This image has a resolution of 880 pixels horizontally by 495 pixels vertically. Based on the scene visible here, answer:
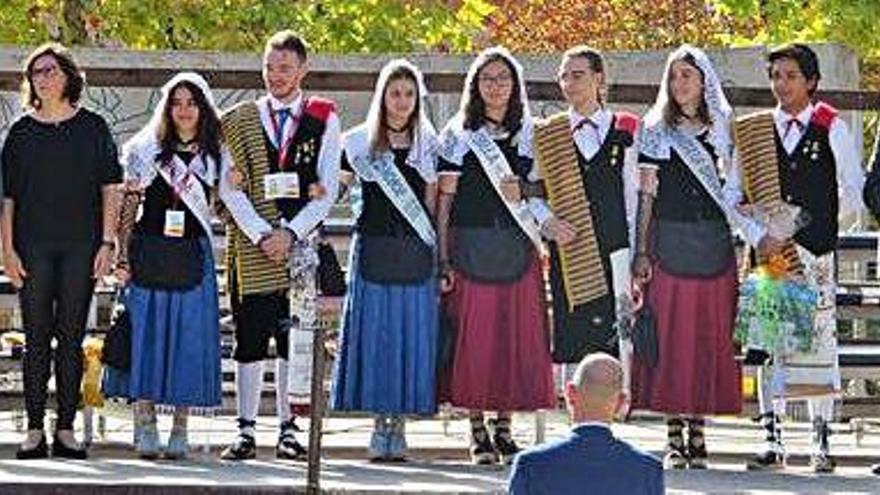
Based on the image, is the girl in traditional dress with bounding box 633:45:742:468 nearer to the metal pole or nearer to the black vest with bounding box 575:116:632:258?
the black vest with bounding box 575:116:632:258

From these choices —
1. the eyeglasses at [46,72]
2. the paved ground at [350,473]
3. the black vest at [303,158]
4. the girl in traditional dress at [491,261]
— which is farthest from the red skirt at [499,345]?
the eyeglasses at [46,72]

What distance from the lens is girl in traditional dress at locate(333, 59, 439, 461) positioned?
1194 cm

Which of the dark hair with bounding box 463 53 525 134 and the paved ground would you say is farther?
the dark hair with bounding box 463 53 525 134

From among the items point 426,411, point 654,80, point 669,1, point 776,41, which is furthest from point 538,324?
point 669,1

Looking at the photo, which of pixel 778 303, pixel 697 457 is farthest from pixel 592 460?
pixel 697 457

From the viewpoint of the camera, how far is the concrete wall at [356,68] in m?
15.3

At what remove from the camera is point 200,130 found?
12.0m

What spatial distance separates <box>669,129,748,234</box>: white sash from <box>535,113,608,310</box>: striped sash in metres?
0.47

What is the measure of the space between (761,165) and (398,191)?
162 centimetres

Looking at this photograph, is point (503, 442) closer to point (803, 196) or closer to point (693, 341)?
point (693, 341)

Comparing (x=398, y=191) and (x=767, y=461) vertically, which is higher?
(x=398, y=191)

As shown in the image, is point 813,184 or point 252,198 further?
point 252,198

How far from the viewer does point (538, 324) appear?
1206 cm

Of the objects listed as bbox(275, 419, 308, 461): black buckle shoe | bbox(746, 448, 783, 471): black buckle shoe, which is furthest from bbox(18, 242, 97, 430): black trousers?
bbox(746, 448, 783, 471): black buckle shoe
